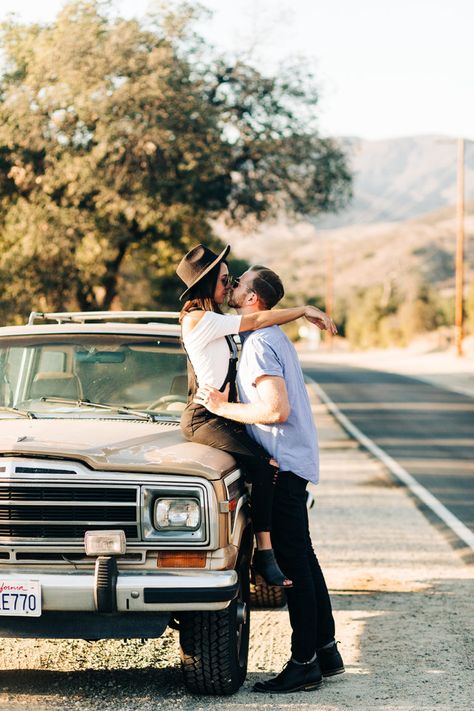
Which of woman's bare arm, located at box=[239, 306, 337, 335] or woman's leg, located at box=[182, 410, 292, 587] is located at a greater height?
woman's bare arm, located at box=[239, 306, 337, 335]

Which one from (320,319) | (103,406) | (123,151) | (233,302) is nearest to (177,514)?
(233,302)

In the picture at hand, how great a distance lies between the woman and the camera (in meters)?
5.48

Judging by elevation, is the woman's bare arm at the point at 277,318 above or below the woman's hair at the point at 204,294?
below

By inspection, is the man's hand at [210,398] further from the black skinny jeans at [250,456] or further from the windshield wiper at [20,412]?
the windshield wiper at [20,412]

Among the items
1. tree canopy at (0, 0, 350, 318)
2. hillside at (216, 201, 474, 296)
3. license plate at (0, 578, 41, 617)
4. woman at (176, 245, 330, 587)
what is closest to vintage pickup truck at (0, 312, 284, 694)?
license plate at (0, 578, 41, 617)

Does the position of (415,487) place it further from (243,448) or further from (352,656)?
(243,448)

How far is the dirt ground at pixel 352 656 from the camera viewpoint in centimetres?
530

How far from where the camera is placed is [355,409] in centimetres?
2558

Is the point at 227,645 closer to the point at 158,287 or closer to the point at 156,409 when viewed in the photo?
the point at 156,409

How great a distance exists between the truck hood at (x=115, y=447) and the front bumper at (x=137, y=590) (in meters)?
0.46

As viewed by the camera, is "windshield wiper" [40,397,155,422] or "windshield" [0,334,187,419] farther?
"windshield" [0,334,187,419]

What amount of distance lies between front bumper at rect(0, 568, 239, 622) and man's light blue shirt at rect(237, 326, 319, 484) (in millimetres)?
830

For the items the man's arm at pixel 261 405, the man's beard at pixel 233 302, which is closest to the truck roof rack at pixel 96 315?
the man's beard at pixel 233 302

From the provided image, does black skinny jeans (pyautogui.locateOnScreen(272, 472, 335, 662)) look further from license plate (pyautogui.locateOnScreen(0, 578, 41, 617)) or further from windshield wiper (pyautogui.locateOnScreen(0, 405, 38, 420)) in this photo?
windshield wiper (pyautogui.locateOnScreen(0, 405, 38, 420))
